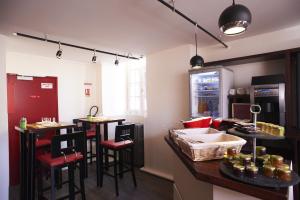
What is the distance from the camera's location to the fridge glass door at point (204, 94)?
286 centimetres

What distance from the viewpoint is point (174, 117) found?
11.2 ft

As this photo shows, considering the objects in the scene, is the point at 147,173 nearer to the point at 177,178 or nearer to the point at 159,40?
the point at 177,178

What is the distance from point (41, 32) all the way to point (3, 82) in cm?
85

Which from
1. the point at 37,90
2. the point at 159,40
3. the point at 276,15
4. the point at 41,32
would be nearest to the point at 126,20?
the point at 159,40

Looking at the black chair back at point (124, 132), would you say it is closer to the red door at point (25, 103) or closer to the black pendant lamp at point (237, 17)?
the red door at point (25, 103)

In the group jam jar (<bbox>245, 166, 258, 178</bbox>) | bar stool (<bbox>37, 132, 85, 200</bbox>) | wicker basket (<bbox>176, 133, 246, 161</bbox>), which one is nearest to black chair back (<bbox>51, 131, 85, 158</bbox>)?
bar stool (<bbox>37, 132, 85, 200</bbox>)

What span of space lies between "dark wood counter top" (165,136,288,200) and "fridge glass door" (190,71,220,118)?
1.82 meters

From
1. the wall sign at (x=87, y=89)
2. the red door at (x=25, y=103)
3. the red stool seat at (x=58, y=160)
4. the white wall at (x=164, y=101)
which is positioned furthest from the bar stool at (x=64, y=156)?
the wall sign at (x=87, y=89)

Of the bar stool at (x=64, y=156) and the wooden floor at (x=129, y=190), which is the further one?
the wooden floor at (x=129, y=190)

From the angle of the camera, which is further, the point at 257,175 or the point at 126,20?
the point at 126,20

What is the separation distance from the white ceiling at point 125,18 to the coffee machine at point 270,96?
70 cm

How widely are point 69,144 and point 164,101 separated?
5.86ft

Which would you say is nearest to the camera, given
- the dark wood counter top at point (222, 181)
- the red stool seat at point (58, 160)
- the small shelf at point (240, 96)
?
the dark wood counter top at point (222, 181)

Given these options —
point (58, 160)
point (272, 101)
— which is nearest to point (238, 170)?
point (272, 101)
